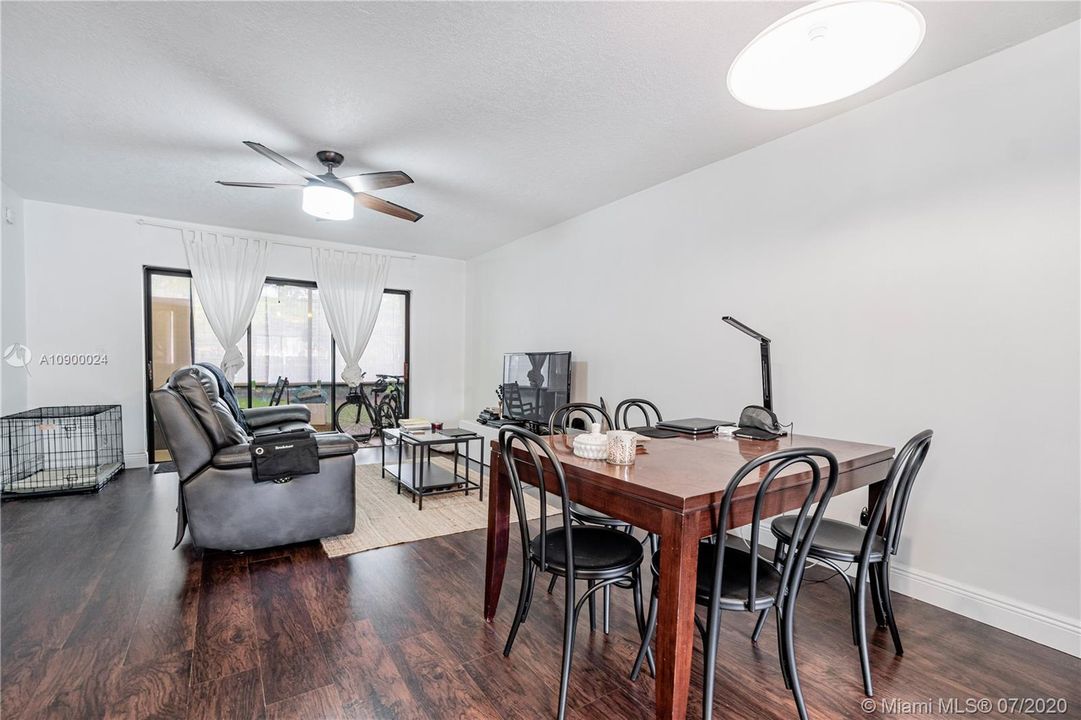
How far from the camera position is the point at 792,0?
1.85 meters

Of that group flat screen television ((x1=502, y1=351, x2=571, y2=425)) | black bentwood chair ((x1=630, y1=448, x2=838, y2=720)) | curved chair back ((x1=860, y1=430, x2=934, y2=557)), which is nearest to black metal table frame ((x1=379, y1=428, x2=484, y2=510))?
flat screen television ((x1=502, y1=351, x2=571, y2=425))

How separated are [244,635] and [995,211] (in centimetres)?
379

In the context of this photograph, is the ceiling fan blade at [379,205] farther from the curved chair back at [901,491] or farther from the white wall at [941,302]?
the curved chair back at [901,491]

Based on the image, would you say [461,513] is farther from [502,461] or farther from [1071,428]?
[1071,428]

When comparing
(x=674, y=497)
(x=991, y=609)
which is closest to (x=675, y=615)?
(x=674, y=497)

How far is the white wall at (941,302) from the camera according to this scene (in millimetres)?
2027

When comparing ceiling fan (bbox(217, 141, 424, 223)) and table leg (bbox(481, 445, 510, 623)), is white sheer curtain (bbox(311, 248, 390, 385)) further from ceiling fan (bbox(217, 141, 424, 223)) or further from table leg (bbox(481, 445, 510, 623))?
table leg (bbox(481, 445, 510, 623))

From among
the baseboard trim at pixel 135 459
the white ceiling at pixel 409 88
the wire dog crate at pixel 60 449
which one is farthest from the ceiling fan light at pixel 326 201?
the baseboard trim at pixel 135 459

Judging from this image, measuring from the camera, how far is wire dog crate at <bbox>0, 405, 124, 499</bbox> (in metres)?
3.91

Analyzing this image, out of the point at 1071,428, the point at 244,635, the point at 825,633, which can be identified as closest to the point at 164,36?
the point at 244,635

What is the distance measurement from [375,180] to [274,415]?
2.80 meters

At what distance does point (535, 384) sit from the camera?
4.87 meters

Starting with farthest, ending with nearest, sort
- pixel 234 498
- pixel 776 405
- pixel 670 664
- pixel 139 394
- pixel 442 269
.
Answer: pixel 442 269, pixel 139 394, pixel 776 405, pixel 234 498, pixel 670 664

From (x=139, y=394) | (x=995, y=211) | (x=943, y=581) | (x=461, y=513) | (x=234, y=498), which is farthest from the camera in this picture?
(x=139, y=394)
